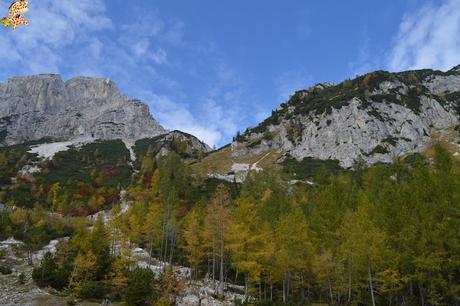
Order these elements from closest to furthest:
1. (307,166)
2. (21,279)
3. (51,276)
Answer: (51,276), (21,279), (307,166)

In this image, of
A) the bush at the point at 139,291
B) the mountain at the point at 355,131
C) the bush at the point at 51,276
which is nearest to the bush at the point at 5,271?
the bush at the point at 51,276

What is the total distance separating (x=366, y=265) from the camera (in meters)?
31.8

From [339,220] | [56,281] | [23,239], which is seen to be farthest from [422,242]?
[23,239]

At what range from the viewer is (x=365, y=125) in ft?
481

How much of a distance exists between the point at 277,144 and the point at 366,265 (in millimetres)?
143987

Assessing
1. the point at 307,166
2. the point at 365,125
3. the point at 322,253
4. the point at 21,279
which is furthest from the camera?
the point at 365,125

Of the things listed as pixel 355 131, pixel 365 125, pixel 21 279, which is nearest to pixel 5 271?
pixel 21 279

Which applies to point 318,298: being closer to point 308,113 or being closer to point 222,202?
point 222,202

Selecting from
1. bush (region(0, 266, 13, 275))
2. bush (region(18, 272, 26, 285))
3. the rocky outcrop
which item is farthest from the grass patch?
bush (region(18, 272, 26, 285))

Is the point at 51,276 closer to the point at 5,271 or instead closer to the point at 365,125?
the point at 5,271

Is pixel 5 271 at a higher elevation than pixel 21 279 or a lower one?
higher

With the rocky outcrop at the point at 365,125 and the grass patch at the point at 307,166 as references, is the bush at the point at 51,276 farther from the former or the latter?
the rocky outcrop at the point at 365,125

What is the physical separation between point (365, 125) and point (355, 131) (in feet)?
14.2

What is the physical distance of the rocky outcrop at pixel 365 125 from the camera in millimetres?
141000
